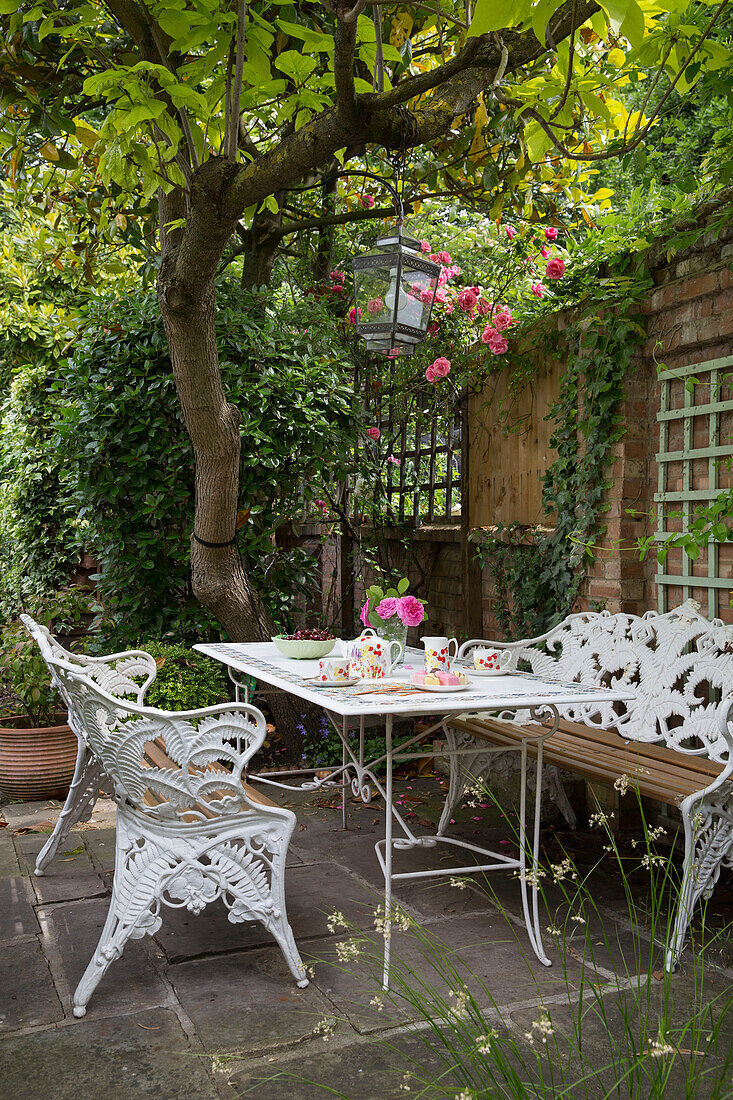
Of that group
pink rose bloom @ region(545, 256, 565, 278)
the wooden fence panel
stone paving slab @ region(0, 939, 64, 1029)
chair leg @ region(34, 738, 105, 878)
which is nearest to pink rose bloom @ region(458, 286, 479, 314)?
the wooden fence panel

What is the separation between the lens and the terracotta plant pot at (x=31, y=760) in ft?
15.6

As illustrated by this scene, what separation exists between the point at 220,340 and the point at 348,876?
3.12m

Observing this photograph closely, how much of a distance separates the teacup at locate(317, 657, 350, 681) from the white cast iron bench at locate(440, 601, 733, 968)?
1.81ft

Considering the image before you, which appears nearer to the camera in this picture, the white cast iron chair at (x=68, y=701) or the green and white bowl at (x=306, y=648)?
the white cast iron chair at (x=68, y=701)

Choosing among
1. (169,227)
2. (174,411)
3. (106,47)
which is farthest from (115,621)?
(106,47)

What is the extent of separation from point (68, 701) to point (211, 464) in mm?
2014

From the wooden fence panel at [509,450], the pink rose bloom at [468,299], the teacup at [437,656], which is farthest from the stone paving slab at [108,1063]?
the pink rose bloom at [468,299]

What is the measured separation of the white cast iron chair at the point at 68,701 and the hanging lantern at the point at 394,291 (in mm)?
1727

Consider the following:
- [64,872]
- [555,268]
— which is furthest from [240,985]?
[555,268]

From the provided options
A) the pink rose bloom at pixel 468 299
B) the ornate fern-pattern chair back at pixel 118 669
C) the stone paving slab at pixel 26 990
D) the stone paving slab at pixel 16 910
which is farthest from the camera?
the pink rose bloom at pixel 468 299

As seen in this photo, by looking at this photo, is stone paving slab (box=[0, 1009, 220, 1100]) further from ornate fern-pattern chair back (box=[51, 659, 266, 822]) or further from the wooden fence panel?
the wooden fence panel

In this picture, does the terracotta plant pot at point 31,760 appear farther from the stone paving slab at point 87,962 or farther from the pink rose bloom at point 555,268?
the pink rose bloom at point 555,268

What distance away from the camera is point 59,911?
338cm

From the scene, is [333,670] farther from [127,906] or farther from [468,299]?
[468,299]
